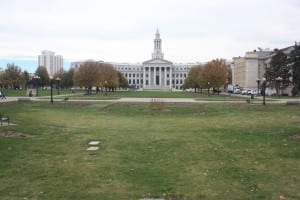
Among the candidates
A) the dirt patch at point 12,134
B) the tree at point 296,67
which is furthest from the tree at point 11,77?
the dirt patch at point 12,134

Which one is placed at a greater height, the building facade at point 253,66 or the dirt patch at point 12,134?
the building facade at point 253,66

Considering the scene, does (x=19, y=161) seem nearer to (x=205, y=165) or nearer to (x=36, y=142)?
(x=36, y=142)

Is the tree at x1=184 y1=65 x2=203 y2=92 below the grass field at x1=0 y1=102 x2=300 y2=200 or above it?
above

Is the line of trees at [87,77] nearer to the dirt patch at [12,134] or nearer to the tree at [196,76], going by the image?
the tree at [196,76]

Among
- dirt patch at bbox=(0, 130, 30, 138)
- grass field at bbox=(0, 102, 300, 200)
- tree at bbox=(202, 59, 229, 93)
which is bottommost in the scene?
grass field at bbox=(0, 102, 300, 200)

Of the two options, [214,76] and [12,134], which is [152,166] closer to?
[12,134]

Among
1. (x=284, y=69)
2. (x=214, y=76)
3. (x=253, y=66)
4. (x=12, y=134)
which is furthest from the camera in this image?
(x=253, y=66)

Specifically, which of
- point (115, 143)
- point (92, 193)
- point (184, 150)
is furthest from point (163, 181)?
point (115, 143)

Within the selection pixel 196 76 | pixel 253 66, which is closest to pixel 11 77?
pixel 196 76

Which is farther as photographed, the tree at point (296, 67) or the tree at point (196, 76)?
the tree at point (196, 76)

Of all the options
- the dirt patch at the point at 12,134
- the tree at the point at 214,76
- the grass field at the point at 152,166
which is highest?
the tree at the point at 214,76

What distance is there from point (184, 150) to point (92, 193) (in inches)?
241

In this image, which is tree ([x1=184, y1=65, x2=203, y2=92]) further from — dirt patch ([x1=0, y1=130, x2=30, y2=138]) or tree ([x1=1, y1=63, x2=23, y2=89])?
dirt patch ([x1=0, y1=130, x2=30, y2=138])

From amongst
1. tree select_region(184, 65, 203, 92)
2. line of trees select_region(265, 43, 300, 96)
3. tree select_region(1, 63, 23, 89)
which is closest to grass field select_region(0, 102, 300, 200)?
line of trees select_region(265, 43, 300, 96)
